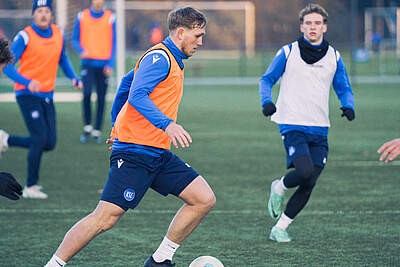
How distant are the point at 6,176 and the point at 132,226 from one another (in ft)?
8.67

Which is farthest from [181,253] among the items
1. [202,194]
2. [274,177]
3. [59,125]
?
[59,125]

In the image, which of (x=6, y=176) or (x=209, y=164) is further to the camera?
(x=209, y=164)

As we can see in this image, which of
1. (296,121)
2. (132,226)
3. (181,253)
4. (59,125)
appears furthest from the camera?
(59,125)

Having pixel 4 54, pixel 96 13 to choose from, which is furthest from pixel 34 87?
pixel 96 13

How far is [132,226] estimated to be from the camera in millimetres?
7160

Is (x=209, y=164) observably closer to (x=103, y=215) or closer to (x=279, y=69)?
(x=279, y=69)

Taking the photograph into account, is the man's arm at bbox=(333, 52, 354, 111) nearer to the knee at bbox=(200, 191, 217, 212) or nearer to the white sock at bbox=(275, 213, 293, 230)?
the white sock at bbox=(275, 213, 293, 230)

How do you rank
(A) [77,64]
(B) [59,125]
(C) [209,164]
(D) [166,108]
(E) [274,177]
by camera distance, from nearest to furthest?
1. (D) [166,108]
2. (E) [274,177]
3. (C) [209,164]
4. (B) [59,125]
5. (A) [77,64]

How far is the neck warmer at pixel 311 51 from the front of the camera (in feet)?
22.1

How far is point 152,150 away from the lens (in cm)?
509

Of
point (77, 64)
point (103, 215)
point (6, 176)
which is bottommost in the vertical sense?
point (77, 64)

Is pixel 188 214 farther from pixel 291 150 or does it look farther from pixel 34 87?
pixel 34 87

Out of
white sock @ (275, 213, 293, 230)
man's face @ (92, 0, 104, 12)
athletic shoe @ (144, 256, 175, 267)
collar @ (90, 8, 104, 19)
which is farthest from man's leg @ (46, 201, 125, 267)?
collar @ (90, 8, 104, 19)

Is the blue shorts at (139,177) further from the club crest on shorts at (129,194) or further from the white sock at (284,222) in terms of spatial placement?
the white sock at (284,222)
